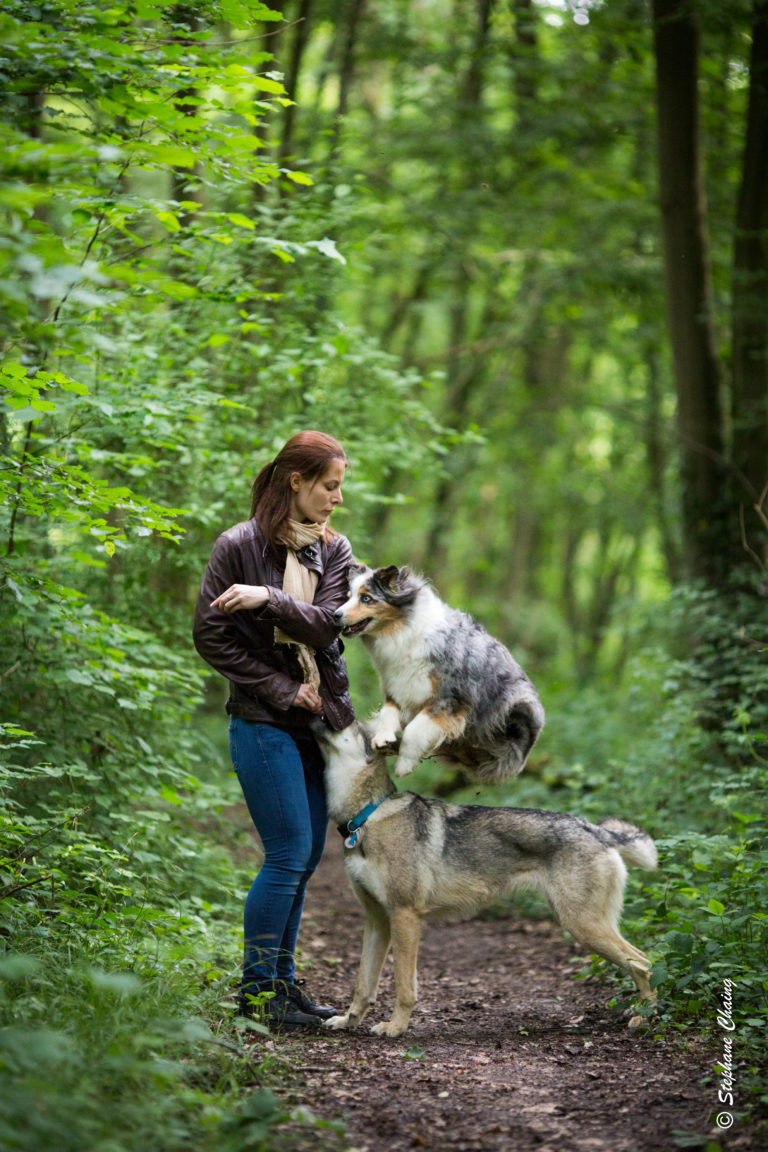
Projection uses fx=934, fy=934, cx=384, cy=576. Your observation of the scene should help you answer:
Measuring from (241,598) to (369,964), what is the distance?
7.67 ft

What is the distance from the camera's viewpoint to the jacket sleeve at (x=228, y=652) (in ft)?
15.7

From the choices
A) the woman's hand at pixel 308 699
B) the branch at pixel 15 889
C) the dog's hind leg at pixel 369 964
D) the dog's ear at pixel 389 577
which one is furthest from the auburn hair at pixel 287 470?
the dog's hind leg at pixel 369 964

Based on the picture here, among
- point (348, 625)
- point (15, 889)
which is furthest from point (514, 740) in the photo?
point (15, 889)

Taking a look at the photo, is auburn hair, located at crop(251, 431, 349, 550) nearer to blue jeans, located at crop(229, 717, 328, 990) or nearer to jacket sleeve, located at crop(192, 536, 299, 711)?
jacket sleeve, located at crop(192, 536, 299, 711)

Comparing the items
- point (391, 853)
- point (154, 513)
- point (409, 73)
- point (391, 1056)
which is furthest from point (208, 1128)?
point (409, 73)

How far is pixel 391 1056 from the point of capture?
4.76 m

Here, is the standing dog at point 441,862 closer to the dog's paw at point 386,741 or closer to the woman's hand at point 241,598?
the dog's paw at point 386,741

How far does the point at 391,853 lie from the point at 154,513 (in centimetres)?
232

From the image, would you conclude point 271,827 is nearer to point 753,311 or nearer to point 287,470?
point 287,470

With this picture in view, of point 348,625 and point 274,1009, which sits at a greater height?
point 348,625

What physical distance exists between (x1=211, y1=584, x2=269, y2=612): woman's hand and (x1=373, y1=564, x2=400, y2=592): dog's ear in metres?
0.63

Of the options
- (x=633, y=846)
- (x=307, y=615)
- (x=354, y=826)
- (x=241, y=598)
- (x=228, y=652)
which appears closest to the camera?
(x=241, y=598)

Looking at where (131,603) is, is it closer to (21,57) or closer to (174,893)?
(174,893)

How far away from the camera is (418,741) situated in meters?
4.76
